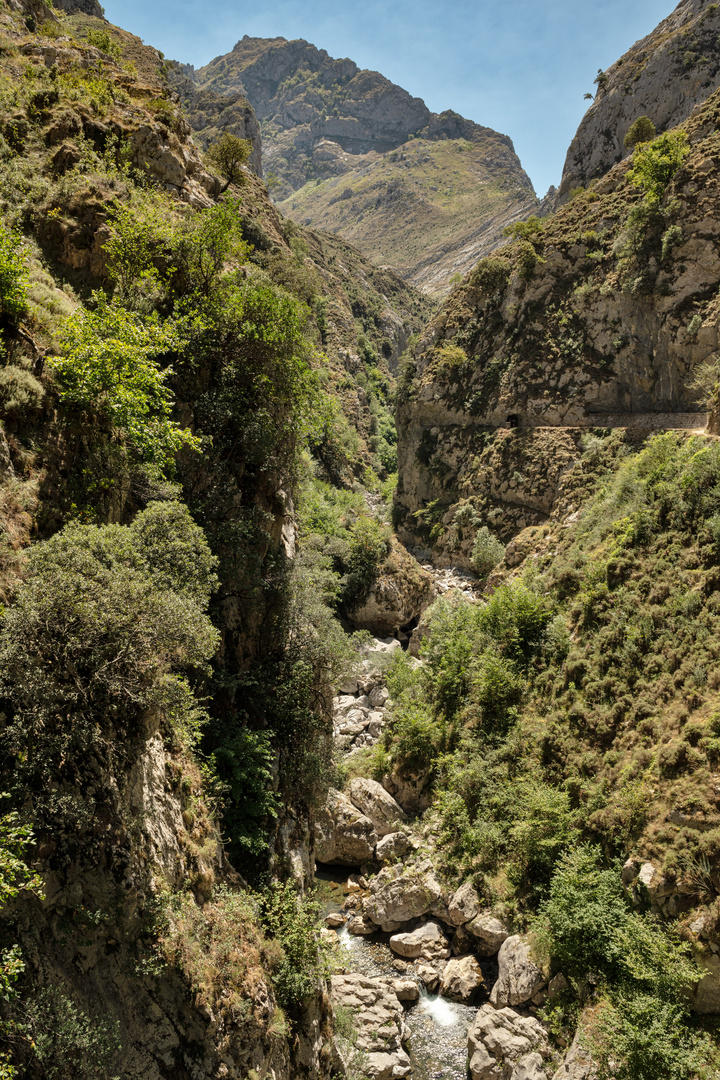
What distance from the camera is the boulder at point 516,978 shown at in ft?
45.9

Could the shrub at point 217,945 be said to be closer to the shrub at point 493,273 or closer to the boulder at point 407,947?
the boulder at point 407,947

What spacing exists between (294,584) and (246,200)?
137 feet

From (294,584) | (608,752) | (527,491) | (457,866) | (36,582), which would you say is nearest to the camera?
(36,582)

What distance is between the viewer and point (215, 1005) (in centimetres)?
756

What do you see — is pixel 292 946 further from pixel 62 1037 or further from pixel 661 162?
pixel 661 162

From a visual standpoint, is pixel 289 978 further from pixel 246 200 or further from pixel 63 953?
pixel 246 200

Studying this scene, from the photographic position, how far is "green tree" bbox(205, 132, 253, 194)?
2591 cm

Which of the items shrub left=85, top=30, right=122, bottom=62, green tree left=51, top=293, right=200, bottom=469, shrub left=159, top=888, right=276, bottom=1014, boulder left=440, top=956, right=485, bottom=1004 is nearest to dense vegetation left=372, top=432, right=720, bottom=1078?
boulder left=440, top=956, right=485, bottom=1004

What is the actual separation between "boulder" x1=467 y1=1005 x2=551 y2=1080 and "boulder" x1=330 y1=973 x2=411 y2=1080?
1.75 meters

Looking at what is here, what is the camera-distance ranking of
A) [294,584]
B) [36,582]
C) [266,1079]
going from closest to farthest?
1. [36,582]
2. [266,1079]
3. [294,584]

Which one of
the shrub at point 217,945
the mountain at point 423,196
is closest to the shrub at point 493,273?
the shrub at point 217,945

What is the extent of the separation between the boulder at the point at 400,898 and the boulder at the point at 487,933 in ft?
5.23

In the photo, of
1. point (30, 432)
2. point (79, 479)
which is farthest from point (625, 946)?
point (30, 432)

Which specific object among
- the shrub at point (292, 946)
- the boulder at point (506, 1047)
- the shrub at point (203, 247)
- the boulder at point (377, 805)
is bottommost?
the boulder at point (506, 1047)
